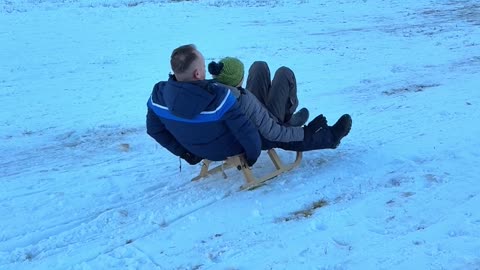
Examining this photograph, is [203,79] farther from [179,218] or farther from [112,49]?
[112,49]

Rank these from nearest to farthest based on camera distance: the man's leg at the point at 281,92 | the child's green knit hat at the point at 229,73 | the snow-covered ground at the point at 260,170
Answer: the snow-covered ground at the point at 260,170 → the child's green knit hat at the point at 229,73 → the man's leg at the point at 281,92

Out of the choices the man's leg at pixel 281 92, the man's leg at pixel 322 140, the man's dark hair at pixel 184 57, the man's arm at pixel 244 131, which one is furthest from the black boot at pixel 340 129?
the man's dark hair at pixel 184 57

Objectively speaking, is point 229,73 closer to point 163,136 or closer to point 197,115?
point 197,115

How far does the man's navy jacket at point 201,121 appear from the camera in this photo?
421 centimetres

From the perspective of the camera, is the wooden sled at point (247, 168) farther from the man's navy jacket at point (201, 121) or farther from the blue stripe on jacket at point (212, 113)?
the blue stripe on jacket at point (212, 113)

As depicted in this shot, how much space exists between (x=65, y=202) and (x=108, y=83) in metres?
5.60

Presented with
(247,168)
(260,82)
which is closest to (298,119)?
(260,82)

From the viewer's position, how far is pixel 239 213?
4.38m

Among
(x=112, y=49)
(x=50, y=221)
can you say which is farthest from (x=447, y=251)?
(x=112, y=49)

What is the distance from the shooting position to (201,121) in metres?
4.33

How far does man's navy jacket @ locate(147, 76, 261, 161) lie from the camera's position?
4.21m

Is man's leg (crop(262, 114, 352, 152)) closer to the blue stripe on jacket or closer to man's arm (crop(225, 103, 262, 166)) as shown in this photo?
man's arm (crop(225, 103, 262, 166))

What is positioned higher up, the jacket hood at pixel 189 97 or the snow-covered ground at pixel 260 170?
the jacket hood at pixel 189 97

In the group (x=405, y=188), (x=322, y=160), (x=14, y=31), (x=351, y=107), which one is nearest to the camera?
(x=405, y=188)
